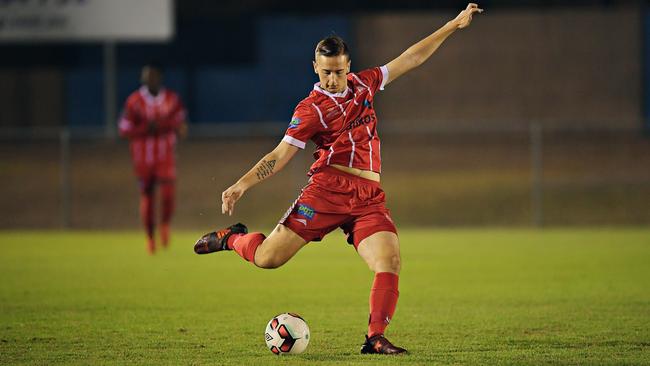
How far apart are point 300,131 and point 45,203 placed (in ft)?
64.2

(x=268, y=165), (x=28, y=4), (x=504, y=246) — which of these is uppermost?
(x=28, y=4)

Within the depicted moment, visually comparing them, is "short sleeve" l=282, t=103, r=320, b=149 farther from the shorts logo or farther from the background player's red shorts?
the background player's red shorts

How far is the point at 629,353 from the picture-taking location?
7094 millimetres

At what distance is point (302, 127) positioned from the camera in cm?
727

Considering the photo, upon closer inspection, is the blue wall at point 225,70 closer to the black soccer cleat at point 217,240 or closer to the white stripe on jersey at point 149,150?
the white stripe on jersey at point 149,150

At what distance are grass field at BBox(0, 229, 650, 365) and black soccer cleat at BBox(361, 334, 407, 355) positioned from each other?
0.44ft

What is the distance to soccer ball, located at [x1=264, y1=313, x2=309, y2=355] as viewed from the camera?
715 centimetres

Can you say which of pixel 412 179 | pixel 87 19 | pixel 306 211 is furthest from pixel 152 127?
pixel 412 179

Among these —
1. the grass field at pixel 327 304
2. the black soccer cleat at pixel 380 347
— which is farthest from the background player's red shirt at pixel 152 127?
the black soccer cleat at pixel 380 347

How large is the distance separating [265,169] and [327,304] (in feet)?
10.4

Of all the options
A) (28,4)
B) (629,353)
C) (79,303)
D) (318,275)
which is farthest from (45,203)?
(629,353)

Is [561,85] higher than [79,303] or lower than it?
higher

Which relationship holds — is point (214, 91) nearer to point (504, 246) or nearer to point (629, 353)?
point (504, 246)

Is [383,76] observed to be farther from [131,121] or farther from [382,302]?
[131,121]
